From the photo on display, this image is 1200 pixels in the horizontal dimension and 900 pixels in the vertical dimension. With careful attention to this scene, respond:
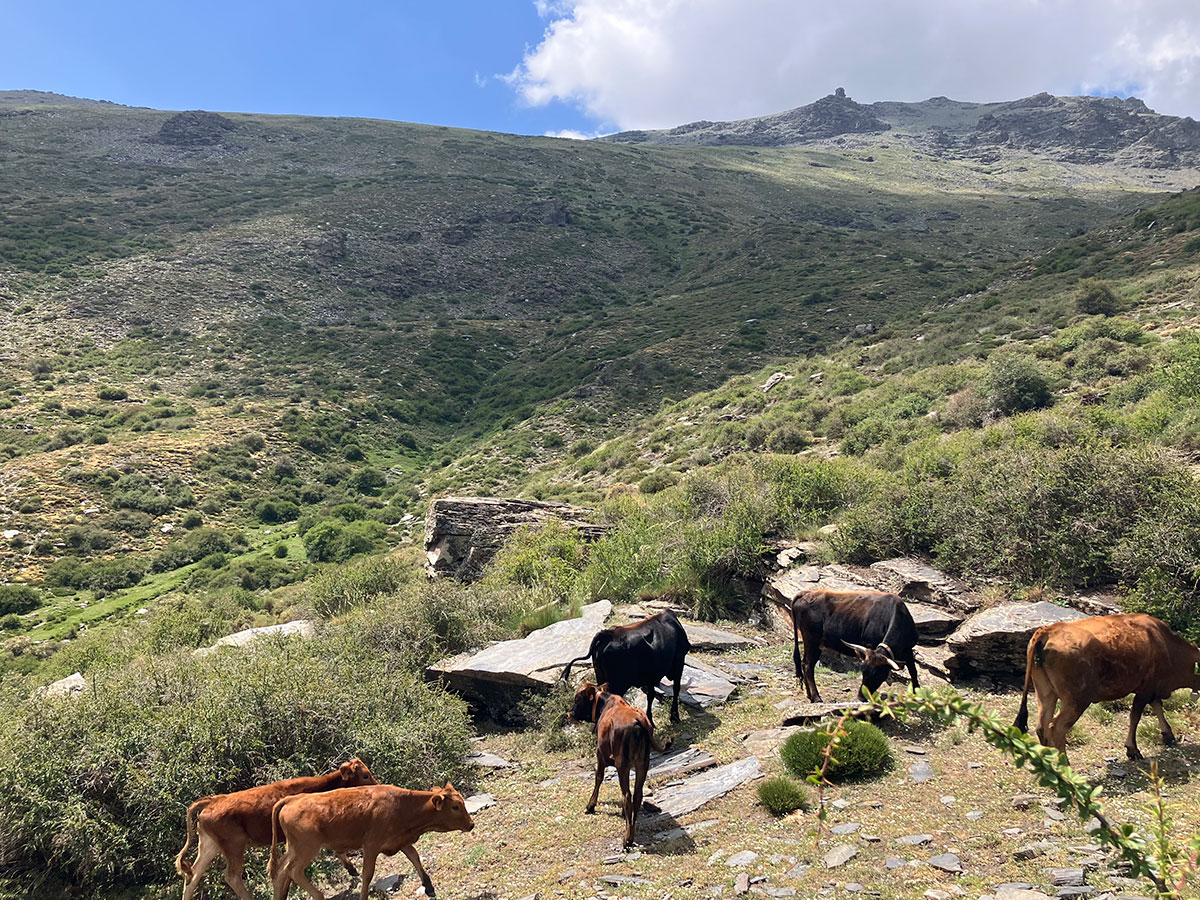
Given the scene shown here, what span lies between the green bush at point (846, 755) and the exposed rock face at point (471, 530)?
32.4ft

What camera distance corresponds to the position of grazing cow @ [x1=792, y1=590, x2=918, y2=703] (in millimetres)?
7320

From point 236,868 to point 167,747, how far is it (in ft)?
6.24

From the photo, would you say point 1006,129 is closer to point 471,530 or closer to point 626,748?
point 471,530

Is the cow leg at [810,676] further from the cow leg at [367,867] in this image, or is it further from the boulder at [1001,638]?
the cow leg at [367,867]

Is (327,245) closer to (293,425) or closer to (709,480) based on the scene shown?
(293,425)

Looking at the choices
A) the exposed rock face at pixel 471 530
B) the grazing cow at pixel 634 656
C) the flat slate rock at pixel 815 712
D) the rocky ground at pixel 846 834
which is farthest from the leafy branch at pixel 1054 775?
the exposed rock face at pixel 471 530

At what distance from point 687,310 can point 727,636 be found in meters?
44.2

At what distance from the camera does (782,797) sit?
570 cm

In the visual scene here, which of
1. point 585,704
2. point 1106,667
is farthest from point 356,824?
point 1106,667

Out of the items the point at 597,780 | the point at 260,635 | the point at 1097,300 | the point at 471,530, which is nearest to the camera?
the point at 597,780

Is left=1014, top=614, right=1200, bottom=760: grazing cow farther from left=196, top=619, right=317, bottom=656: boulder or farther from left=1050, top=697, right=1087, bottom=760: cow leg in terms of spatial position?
left=196, top=619, right=317, bottom=656: boulder

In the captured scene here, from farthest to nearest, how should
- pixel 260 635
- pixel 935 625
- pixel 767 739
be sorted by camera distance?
1. pixel 260 635
2. pixel 935 625
3. pixel 767 739

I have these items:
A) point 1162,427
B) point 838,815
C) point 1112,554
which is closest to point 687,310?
point 1162,427

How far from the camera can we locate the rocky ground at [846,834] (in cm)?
439
